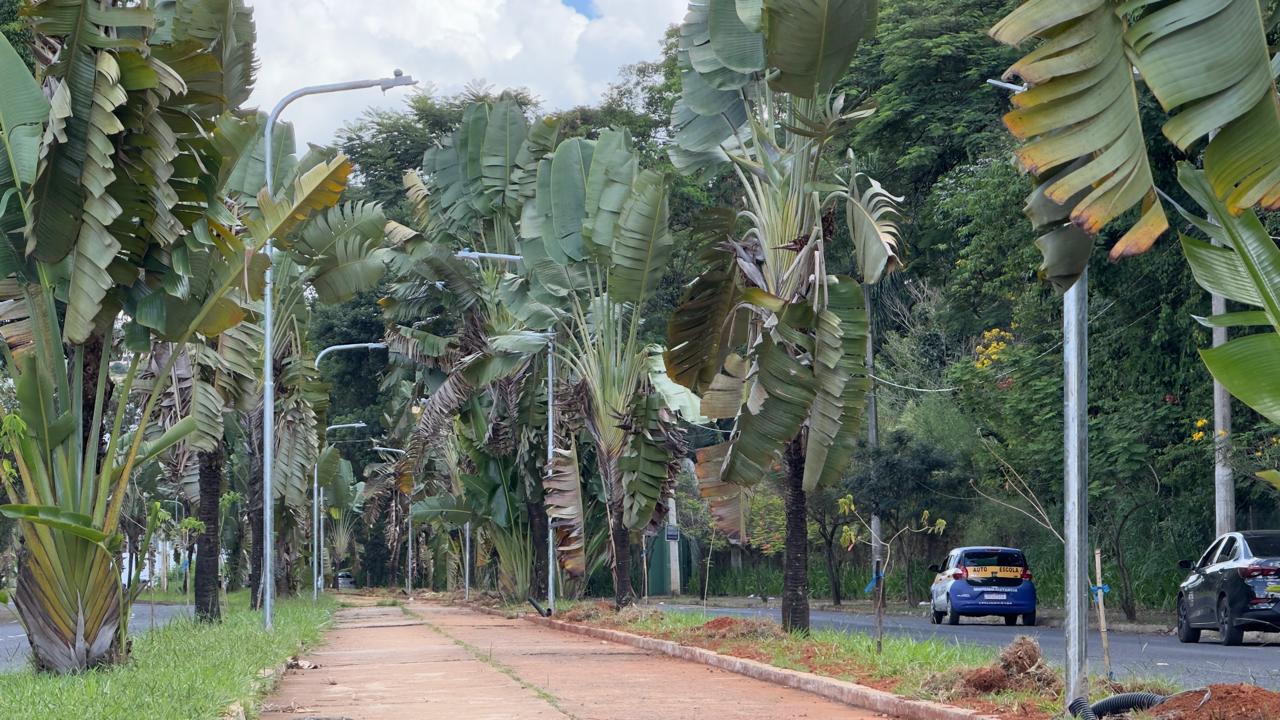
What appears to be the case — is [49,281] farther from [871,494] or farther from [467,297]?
[871,494]

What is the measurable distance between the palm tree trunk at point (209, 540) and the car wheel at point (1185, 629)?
1490 cm

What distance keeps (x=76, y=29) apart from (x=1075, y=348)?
862 cm

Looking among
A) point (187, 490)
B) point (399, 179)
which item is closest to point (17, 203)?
point (187, 490)

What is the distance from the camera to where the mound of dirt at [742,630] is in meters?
17.9

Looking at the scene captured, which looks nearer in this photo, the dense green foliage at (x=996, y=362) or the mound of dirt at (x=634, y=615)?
the mound of dirt at (x=634, y=615)

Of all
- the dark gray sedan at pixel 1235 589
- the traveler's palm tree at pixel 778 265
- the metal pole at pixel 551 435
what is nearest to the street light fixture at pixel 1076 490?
the traveler's palm tree at pixel 778 265

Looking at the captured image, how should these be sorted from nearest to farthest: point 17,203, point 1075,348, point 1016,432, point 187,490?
point 1075,348 < point 17,203 < point 187,490 < point 1016,432

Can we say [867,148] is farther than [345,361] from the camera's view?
No

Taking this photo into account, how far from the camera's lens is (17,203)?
13.3m

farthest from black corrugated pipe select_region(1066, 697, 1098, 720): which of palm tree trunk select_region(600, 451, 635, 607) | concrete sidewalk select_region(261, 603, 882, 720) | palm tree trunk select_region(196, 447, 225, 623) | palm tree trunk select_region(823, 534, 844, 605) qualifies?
palm tree trunk select_region(823, 534, 844, 605)

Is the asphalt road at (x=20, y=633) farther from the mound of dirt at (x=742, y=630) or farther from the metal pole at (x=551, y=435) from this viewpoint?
the metal pole at (x=551, y=435)

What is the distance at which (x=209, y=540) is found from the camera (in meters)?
22.2

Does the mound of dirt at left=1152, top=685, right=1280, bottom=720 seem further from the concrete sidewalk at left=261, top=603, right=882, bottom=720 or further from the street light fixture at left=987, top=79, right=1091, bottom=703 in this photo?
the concrete sidewalk at left=261, top=603, right=882, bottom=720

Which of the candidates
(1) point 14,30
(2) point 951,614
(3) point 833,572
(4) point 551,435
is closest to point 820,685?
(2) point 951,614
